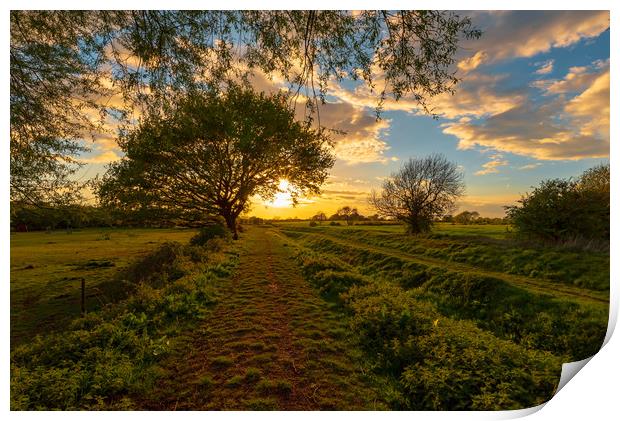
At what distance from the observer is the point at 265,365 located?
614 cm

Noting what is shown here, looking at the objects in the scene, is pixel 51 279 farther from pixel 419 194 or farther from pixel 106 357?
pixel 419 194

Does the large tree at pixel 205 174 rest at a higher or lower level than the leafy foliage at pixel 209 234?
higher

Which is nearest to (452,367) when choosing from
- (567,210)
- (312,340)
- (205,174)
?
(312,340)

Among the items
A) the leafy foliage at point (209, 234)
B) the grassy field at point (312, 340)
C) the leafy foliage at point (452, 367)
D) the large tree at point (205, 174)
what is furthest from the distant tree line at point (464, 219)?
the leafy foliage at point (209, 234)

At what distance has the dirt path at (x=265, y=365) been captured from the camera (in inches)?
210

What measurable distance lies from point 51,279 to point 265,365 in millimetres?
11895

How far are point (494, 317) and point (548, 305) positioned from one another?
1444mm

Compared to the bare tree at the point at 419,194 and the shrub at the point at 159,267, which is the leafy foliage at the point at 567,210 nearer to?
the bare tree at the point at 419,194

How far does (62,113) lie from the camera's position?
8.26 metres

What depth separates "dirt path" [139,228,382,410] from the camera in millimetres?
5328

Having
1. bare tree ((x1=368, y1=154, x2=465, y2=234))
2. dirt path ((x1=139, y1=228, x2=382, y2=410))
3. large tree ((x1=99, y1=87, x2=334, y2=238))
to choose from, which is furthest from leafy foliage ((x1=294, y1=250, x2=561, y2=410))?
bare tree ((x1=368, y1=154, x2=465, y2=234))

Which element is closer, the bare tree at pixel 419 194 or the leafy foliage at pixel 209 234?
the leafy foliage at pixel 209 234

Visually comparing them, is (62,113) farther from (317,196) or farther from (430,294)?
(317,196)

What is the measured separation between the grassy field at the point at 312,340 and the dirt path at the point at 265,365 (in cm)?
2
